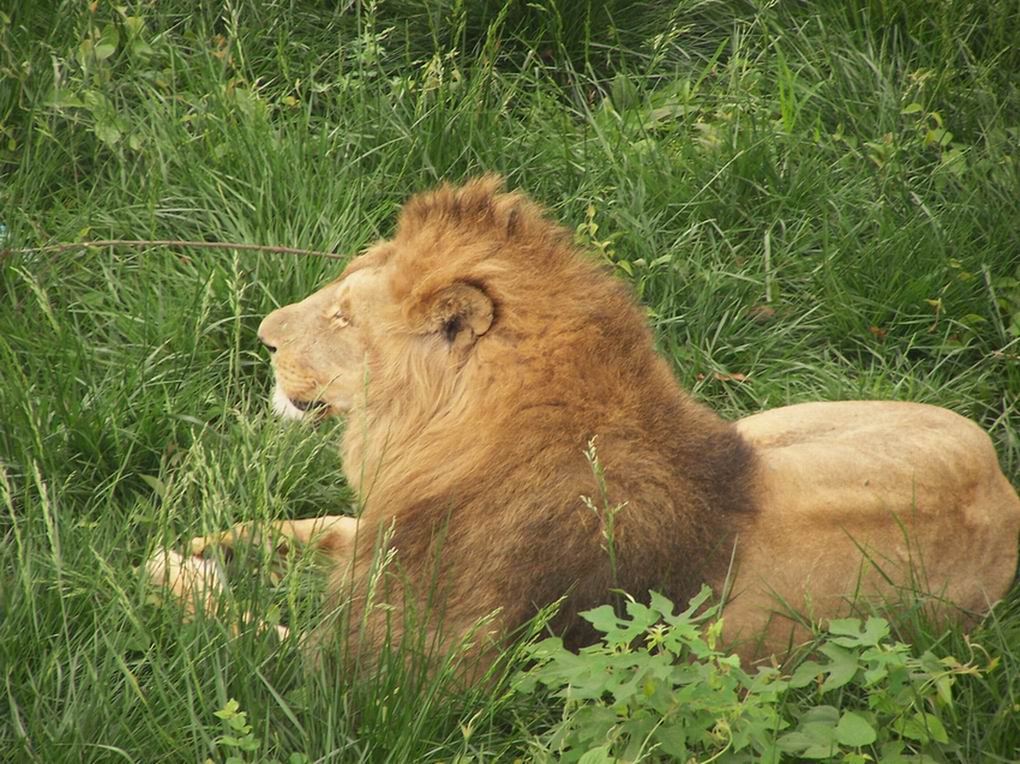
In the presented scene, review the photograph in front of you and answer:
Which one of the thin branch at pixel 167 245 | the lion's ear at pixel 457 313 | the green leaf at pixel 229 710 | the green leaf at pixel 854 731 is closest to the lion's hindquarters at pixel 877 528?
the green leaf at pixel 854 731

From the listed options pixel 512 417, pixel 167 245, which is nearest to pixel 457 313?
pixel 512 417

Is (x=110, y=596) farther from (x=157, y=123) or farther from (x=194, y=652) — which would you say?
(x=157, y=123)

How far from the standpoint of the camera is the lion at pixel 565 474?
313cm

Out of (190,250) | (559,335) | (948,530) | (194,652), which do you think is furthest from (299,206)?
(948,530)

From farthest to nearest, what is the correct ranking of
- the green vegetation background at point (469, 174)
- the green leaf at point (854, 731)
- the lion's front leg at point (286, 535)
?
the green vegetation background at point (469, 174) < the lion's front leg at point (286, 535) < the green leaf at point (854, 731)

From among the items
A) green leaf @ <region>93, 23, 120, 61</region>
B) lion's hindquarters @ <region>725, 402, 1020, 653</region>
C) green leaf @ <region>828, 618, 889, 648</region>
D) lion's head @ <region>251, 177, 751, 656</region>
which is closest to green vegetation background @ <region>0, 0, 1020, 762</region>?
green leaf @ <region>93, 23, 120, 61</region>

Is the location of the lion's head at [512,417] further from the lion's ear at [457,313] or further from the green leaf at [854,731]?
the green leaf at [854,731]

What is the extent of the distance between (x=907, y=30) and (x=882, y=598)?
2866 mm

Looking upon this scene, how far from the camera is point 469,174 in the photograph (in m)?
4.95

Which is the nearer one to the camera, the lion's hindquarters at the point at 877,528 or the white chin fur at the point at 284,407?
the lion's hindquarters at the point at 877,528

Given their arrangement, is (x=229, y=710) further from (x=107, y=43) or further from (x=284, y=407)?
(x=107, y=43)

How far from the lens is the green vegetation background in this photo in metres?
3.97

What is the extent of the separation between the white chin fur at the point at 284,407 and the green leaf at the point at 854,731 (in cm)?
167

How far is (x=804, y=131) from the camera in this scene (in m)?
5.11
